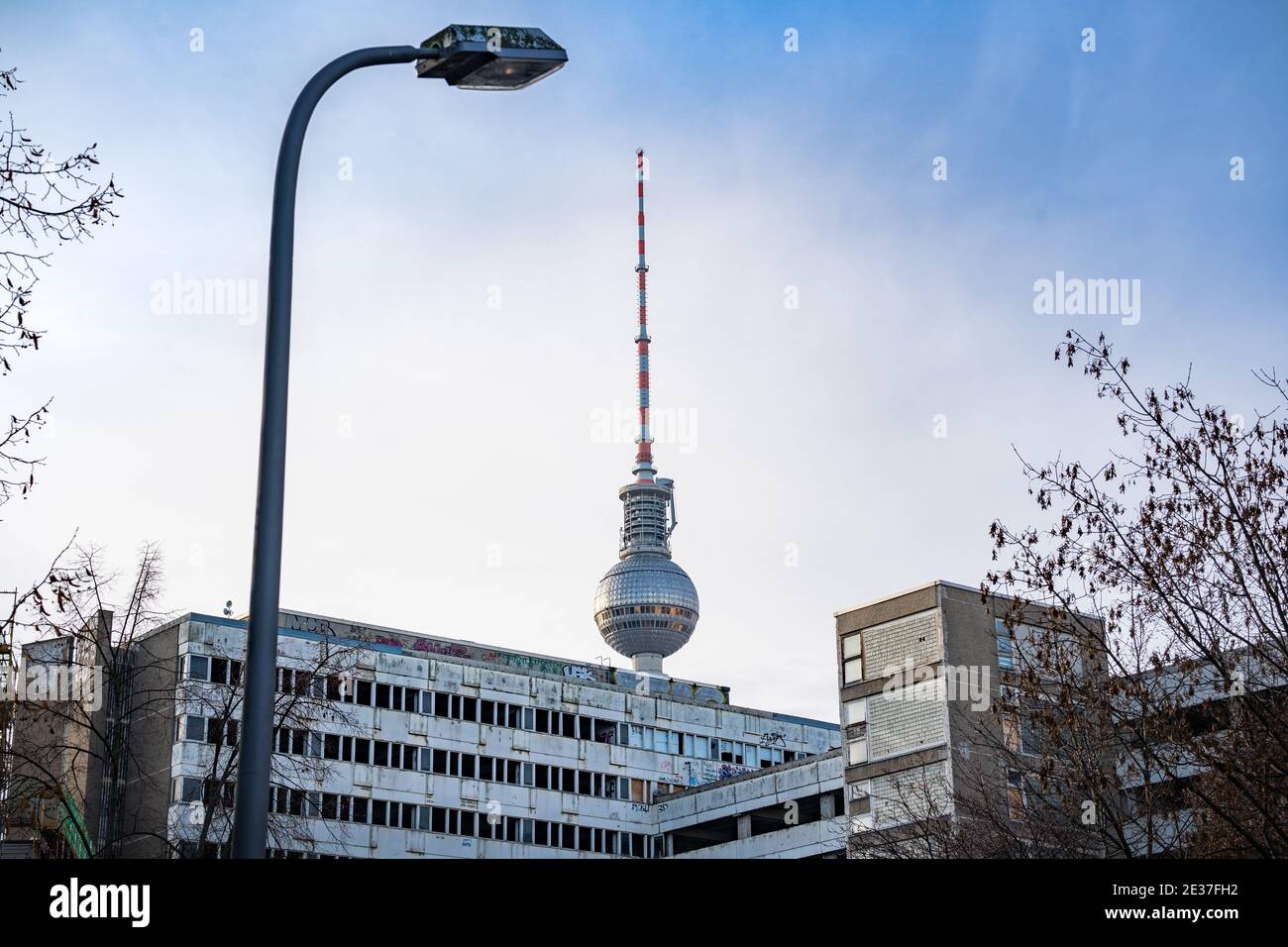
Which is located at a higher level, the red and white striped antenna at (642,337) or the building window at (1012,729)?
the red and white striped antenna at (642,337)

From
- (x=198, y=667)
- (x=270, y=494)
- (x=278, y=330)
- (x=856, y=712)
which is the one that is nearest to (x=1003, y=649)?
(x=856, y=712)

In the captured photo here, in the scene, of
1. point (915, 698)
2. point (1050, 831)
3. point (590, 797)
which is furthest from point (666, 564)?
point (1050, 831)

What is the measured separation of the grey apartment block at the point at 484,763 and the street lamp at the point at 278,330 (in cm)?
6039

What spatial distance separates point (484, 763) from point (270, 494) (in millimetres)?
79015

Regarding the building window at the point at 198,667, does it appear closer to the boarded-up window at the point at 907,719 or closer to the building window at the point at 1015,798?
the boarded-up window at the point at 907,719

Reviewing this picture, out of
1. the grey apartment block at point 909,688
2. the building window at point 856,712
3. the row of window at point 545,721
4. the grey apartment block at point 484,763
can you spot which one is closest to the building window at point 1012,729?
the grey apartment block at point 909,688

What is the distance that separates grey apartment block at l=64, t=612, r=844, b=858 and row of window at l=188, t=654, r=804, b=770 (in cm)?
9

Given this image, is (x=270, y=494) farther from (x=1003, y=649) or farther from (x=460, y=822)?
(x=460, y=822)

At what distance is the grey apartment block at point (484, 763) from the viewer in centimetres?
7644
